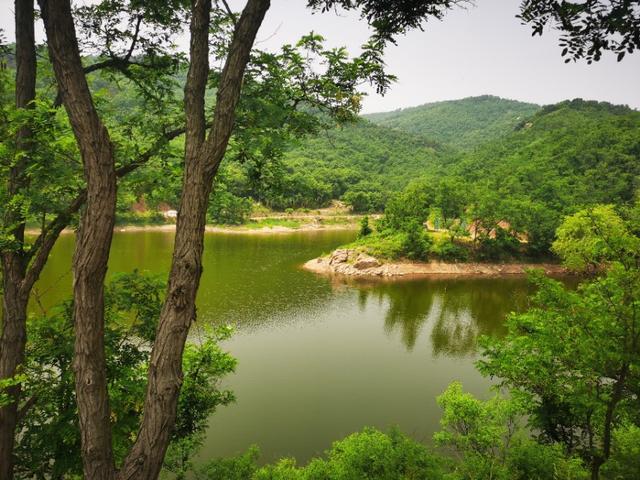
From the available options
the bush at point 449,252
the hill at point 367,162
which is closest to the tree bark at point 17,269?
the bush at point 449,252

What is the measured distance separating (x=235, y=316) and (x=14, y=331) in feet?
52.9

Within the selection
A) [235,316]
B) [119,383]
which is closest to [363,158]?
[235,316]

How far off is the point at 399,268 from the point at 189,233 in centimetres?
2873

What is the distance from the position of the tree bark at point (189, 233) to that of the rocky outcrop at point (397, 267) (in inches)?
1065

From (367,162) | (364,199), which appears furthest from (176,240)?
(367,162)

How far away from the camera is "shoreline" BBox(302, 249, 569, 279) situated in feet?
97.5

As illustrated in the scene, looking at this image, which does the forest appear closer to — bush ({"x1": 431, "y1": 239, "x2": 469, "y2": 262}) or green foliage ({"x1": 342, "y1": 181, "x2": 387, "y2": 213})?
bush ({"x1": 431, "y1": 239, "x2": 469, "y2": 262})

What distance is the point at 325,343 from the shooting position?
1698 cm

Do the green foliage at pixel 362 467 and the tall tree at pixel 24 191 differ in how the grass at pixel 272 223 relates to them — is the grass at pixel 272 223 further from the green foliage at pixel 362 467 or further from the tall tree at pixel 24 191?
the tall tree at pixel 24 191

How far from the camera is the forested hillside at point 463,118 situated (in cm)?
15001

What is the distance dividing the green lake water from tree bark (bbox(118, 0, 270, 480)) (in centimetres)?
304

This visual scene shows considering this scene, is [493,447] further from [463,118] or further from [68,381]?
[463,118]

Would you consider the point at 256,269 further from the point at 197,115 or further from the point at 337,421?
the point at 197,115

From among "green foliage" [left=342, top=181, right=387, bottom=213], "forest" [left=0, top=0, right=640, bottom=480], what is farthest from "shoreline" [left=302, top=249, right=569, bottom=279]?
"green foliage" [left=342, top=181, right=387, bottom=213]
